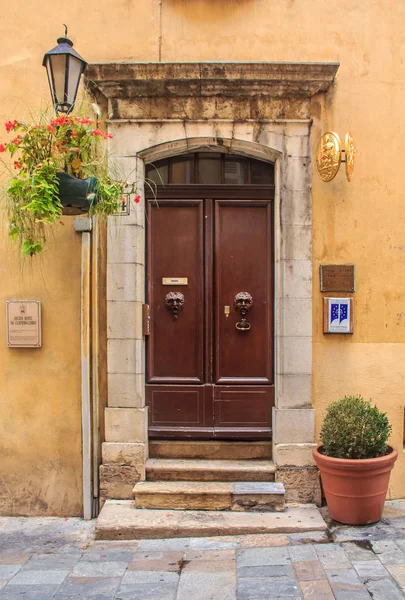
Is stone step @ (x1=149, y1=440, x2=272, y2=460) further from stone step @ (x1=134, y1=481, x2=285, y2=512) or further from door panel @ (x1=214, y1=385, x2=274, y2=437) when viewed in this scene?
stone step @ (x1=134, y1=481, x2=285, y2=512)

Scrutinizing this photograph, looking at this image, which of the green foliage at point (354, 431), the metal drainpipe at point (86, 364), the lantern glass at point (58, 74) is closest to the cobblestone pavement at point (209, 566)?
the metal drainpipe at point (86, 364)

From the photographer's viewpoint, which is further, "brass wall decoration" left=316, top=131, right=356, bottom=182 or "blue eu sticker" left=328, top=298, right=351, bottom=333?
"blue eu sticker" left=328, top=298, right=351, bottom=333

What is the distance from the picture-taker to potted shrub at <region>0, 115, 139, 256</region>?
396 centimetres

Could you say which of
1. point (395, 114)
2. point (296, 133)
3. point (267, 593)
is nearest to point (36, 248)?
point (296, 133)

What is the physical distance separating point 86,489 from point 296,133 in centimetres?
376

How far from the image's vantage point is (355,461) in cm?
445

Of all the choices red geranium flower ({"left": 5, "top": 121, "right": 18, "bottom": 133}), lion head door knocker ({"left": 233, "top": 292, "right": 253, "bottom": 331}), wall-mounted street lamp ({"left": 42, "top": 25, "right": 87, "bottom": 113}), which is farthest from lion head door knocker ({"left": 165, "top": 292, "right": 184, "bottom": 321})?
red geranium flower ({"left": 5, "top": 121, "right": 18, "bottom": 133})

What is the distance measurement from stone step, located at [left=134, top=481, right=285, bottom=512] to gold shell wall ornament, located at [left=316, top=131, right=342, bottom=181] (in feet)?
9.24

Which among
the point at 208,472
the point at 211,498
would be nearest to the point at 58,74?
the point at 208,472

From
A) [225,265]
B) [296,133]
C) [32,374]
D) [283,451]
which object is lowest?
[283,451]

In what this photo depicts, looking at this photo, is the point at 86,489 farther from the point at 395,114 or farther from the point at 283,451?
the point at 395,114

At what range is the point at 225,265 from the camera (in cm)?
540

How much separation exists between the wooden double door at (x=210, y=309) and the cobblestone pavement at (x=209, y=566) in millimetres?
1199

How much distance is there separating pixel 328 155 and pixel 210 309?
69.2 inches
